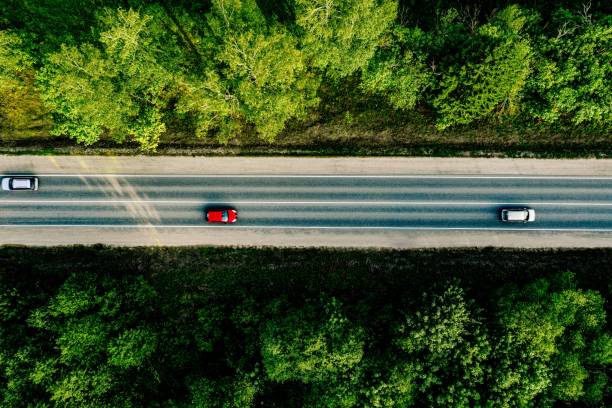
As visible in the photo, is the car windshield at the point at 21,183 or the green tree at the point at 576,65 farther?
the car windshield at the point at 21,183

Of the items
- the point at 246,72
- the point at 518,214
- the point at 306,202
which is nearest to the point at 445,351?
the point at 518,214

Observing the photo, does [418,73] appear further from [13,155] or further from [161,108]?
[13,155]

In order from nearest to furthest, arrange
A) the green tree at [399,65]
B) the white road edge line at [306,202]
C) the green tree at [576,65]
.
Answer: the green tree at [576,65] → the green tree at [399,65] → the white road edge line at [306,202]

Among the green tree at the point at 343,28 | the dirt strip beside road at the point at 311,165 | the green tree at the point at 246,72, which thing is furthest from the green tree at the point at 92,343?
the green tree at the point at 343,28

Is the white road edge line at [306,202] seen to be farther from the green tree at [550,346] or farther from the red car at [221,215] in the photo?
the green tree at [550,346]

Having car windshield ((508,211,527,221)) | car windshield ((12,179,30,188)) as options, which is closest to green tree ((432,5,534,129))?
car windshield ((508,211,527,221))

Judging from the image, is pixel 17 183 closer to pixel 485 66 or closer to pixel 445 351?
pixel 445 351
